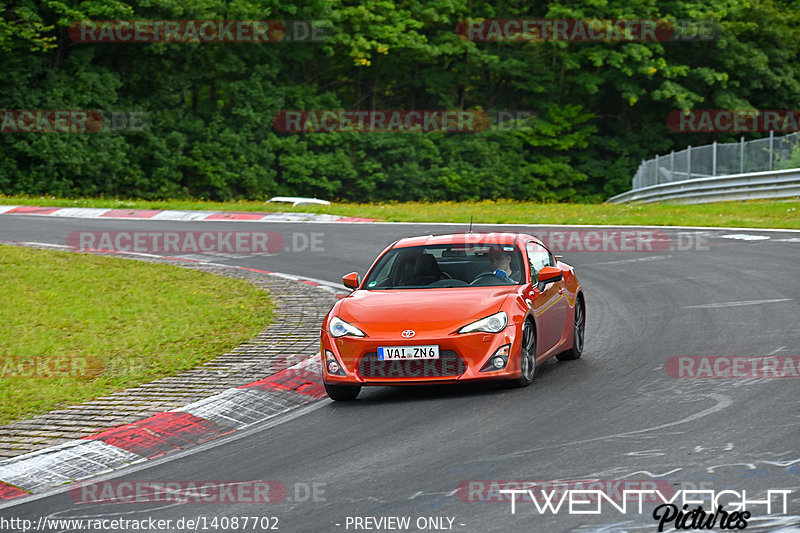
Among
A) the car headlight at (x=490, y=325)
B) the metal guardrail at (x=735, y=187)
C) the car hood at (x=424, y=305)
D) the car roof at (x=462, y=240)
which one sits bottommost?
the metal guardrail at (x=735, y=187)

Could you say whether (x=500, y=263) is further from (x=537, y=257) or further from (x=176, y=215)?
(x=176, y=215)

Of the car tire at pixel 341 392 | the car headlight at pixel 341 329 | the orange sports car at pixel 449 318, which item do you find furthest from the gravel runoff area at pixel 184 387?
the orange sports car at pixel 449 318

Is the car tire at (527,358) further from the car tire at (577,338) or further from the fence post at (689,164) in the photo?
the fence post at (689,164)

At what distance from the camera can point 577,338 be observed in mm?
11500

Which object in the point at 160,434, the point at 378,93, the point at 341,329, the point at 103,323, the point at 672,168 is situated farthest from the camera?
the point at 378,93

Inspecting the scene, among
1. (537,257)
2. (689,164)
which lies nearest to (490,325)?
(537,257)

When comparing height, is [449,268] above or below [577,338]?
above

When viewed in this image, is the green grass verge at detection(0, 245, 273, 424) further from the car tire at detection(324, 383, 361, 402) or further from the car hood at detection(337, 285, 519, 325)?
the car hood at detection(337, 285, 519, 325)

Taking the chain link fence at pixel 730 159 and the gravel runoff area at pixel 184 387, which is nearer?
the gravel runoff area at pixel 184 387

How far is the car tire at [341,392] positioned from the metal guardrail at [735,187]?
2426 cm

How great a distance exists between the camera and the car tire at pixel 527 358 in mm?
9656

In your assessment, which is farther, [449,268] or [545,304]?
[449,268]

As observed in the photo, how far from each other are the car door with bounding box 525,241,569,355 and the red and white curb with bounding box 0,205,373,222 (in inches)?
→ 758

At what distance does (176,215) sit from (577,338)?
21249 millimetres
